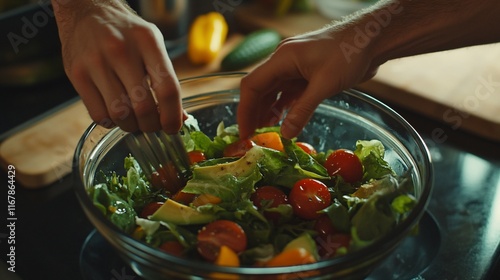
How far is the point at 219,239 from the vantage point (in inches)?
30.3

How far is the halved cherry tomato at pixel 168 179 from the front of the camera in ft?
3.05

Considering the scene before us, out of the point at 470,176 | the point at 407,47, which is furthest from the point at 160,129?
the point at 470,176

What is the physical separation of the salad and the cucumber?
0.52 meters

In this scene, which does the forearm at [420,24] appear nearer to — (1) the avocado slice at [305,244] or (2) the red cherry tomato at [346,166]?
(2) the red cherry tomato at [346,166]

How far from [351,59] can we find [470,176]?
44 cm

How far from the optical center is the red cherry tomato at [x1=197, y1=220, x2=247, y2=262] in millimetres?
768

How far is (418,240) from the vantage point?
1.03m

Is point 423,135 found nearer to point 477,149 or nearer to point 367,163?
point 477,149
